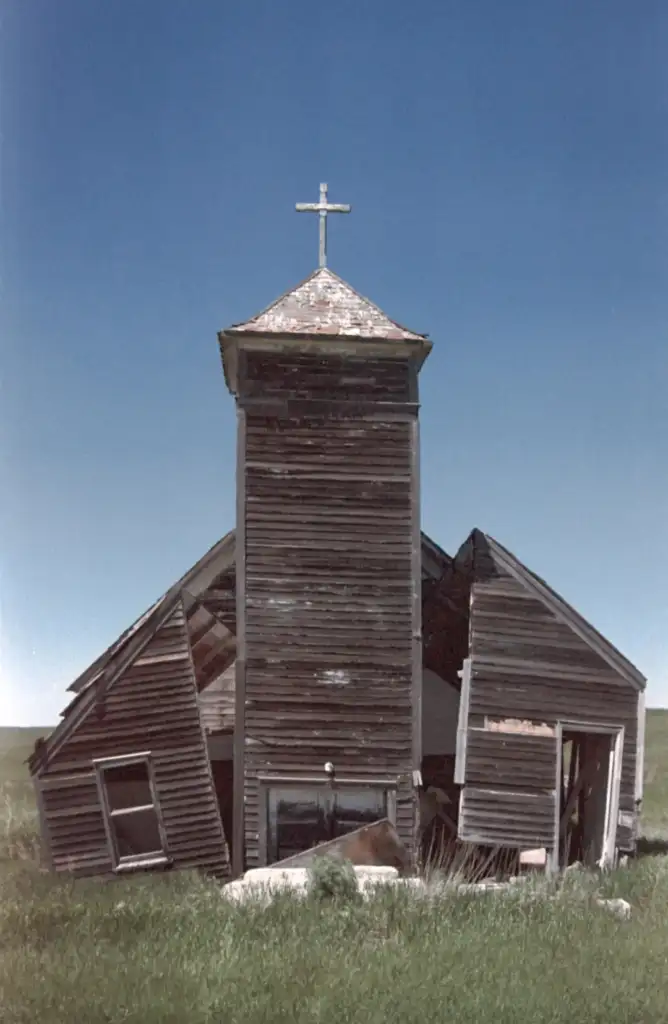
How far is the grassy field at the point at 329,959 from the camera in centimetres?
917

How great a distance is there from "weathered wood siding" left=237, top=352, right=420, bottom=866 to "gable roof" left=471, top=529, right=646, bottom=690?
163 cm

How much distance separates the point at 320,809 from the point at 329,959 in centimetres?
664

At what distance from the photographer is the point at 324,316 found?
18.6 m

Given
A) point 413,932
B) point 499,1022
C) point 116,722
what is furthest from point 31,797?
point 499,1022

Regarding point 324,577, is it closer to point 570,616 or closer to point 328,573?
point 328,573

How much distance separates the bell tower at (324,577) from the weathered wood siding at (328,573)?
0.08 ft

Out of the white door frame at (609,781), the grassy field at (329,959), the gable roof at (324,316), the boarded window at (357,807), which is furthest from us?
the gable roof at (324,316)

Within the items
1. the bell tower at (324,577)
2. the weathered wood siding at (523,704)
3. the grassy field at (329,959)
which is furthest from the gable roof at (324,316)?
the grassy field at (329,959)

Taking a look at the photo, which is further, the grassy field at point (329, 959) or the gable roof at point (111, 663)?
the gable roof at point (111, 663)

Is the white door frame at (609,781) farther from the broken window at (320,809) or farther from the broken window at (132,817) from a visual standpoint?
the broken window at (132,817)

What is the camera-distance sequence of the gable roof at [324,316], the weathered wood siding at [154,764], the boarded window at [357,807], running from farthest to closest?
1. the gable roof at [324,316]
2. the boarded window at [357,807]
3. the weathered wood siding at [154,764]

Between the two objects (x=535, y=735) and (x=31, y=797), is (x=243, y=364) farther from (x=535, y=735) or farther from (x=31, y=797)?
(x=31, y=797)

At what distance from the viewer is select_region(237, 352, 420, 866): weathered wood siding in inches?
678

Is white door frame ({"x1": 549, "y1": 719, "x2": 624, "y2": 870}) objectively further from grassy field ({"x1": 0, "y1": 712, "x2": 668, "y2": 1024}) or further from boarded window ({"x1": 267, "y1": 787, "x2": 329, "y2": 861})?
boarded window ({"x1": 267, "y1": 787, "x2": 329, "y2": 861})
